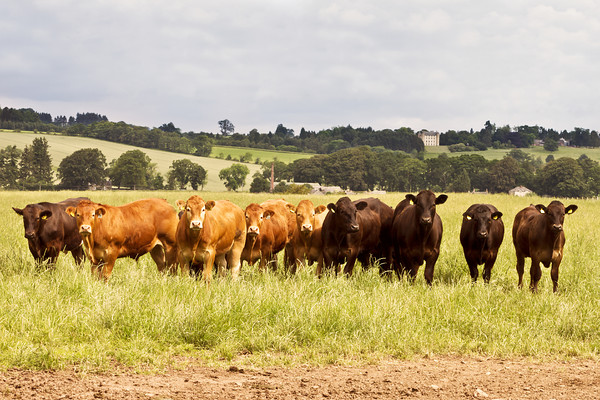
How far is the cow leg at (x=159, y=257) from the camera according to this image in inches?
485

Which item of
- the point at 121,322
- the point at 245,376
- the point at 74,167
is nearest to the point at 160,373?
the point at 245,376

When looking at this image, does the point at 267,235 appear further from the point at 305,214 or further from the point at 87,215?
the point at 87,215

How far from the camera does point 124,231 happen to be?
11.0 metres

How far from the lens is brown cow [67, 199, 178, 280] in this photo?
10.6 meters

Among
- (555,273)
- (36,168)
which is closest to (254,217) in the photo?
(555,273)

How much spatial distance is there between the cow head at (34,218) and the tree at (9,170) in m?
99.2

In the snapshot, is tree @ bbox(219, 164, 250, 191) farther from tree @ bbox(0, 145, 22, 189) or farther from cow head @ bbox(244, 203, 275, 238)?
cow head @ bbox(244, 203, 275, 238)

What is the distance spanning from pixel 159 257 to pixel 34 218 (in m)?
2.43

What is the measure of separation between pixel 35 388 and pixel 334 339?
347cm

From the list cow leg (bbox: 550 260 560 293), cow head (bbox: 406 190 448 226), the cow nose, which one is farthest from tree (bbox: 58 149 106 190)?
cow leg (bbox: 550 260 560 293)

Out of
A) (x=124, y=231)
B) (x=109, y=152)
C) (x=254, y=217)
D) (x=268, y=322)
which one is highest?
(x=109, y=152)

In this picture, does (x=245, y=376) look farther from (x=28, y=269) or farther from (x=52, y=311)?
(x=28, y=269)

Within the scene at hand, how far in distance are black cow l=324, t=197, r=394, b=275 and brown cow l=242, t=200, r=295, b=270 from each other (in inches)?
43.2

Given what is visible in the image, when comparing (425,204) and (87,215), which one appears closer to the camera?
(87,215)
